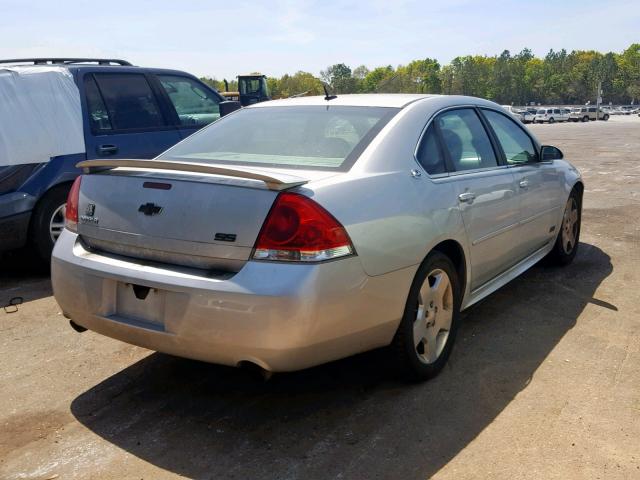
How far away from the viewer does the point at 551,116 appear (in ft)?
227

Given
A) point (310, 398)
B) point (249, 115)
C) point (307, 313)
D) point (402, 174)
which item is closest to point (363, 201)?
point (402, 174)

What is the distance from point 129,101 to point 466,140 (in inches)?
146

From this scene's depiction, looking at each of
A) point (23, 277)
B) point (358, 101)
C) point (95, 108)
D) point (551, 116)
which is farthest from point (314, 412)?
point (551, 116)

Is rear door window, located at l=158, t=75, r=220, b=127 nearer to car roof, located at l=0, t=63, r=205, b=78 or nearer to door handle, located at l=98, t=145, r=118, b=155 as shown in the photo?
car roof, located at l=0, t=63, r=205, b=78

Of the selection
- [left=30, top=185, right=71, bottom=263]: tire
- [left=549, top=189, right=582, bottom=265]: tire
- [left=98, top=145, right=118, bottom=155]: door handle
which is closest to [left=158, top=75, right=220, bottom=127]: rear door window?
[left=98, top=145, right=118, bottom=155]: door handle

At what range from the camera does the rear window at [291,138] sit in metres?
3.48

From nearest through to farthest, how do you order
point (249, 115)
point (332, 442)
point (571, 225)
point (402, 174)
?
point (332, 442) < point (402, 174) < point (249, 115) < point (571, 225)

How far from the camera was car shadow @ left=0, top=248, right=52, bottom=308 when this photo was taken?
17.7 ft

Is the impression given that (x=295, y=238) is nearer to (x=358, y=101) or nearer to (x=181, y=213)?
(x=181, y=213)

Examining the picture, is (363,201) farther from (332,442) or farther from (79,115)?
(79,115)

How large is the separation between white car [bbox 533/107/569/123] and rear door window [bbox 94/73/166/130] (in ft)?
222

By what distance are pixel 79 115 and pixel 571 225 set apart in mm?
4618

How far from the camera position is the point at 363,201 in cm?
309

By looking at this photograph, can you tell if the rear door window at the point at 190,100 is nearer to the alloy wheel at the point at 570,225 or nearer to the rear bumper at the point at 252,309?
the alloy wheel at the point at 570,225
